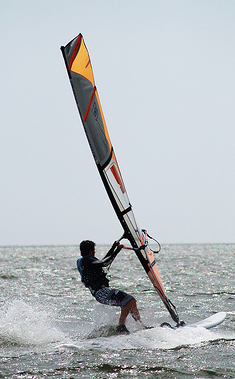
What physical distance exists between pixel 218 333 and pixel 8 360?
311 centimetres

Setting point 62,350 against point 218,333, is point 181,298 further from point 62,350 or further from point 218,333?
point 62,350

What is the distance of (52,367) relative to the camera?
15.4 ft

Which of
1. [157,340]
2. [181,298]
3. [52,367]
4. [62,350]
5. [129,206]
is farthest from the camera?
[181,298]

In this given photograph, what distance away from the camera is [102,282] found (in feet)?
19.5

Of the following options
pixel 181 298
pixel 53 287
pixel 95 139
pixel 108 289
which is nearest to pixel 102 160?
pixel 95 139

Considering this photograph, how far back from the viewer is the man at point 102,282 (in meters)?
5.80

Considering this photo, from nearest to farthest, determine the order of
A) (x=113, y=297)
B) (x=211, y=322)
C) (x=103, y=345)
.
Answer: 1. (x=103, y=345)
2. (x=113, y=297)
3. (x=211, y=322)

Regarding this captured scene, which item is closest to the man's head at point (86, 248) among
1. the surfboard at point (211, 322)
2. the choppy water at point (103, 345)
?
the choppy water at point (103, 345)

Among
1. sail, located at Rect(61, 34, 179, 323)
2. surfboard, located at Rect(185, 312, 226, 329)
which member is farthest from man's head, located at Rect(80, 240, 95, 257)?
surfboard, located at Rect(185, 312, 226, 329)

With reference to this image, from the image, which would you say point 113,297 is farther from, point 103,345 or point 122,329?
point 103,345

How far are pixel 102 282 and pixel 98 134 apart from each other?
1.85 m

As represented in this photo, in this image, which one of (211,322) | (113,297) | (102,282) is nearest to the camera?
(113,297)

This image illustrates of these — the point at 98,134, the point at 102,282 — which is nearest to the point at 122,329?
the point at 102,282

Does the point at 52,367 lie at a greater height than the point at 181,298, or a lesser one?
greater
